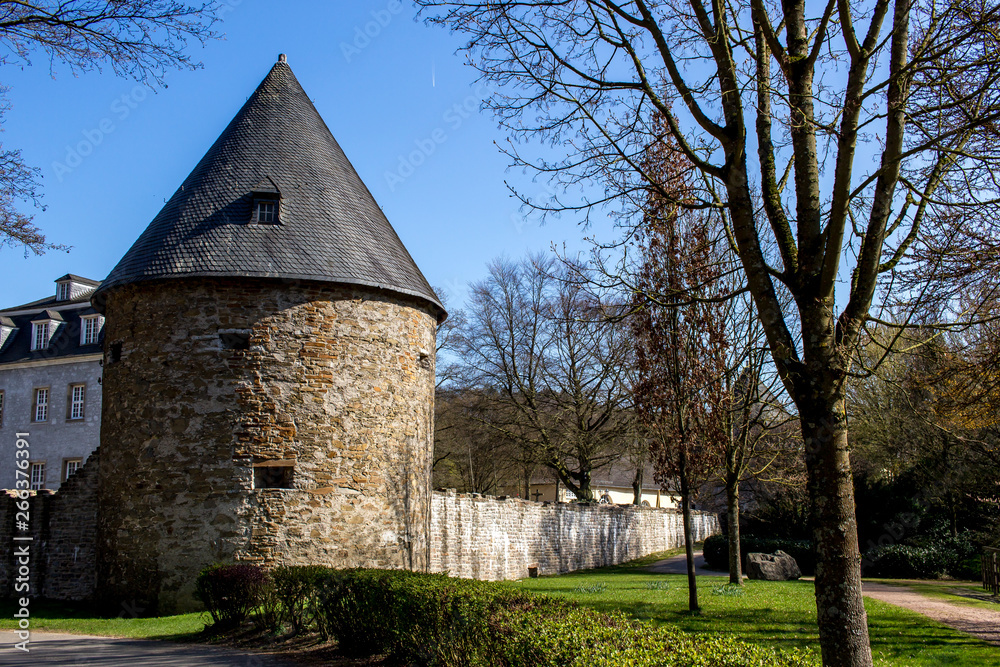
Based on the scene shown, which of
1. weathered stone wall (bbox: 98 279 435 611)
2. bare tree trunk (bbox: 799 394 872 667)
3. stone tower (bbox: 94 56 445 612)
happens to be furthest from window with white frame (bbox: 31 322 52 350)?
bare tree trunk (bbox: 799 394 872 667)

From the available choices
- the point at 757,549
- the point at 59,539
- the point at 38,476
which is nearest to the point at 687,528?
the point at 757,549

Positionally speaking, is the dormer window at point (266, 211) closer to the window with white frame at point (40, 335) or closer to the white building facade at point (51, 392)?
the white building facade at point (51, 392)

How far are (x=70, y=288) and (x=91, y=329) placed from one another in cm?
433

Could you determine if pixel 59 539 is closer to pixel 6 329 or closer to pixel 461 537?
pixel 461 537

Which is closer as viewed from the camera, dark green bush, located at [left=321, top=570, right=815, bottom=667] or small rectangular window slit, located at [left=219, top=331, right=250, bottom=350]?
dark green bush, located at [left=321, top=570, right=815, bottom=667]

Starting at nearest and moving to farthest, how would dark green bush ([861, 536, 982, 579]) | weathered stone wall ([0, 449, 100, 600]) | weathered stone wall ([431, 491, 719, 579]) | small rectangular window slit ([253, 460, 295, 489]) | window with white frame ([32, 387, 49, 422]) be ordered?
small rectangular window slit ([253, 460, 295, 489]) → weathered stone wall ([0, 449, 100, 600]) → weathered stone wall ([431, 491, 719, 579]) → dark green bush ([861, 536, 982, 579]) → window with white frame ([32, 387, 49, 422])

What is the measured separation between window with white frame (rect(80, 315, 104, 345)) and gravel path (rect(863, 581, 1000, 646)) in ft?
88.9

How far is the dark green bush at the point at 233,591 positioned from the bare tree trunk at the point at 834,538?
771cm

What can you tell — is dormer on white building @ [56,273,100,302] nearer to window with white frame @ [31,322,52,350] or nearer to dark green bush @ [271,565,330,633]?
window with white frame @ [31,322,52,350]

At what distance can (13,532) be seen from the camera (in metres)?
14.9

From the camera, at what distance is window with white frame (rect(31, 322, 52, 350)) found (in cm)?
2911

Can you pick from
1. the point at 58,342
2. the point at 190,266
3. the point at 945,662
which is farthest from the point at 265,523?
the point at 58,342

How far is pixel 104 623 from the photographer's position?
38.6ft

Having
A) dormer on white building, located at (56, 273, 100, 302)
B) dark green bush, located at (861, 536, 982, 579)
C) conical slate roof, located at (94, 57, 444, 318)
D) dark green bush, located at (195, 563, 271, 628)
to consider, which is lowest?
dark green bush, located at (861, 536, 982, 579)
